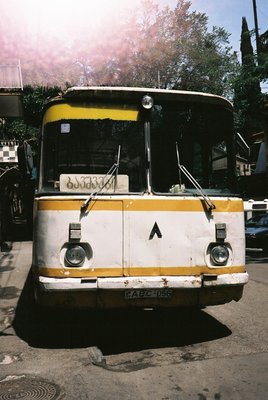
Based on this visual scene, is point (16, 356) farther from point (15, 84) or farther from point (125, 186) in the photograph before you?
point (15, 84)

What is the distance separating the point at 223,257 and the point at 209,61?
27280mm

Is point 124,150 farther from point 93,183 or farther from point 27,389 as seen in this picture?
point 27,389

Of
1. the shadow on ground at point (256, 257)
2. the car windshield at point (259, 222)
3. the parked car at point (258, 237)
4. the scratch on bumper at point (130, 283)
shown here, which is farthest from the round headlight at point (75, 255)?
the car windshield at point (259, 222)

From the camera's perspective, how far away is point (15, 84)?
12898 mm

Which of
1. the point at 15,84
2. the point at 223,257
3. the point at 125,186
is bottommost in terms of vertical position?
the point at 223,257

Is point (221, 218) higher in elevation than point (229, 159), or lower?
lower

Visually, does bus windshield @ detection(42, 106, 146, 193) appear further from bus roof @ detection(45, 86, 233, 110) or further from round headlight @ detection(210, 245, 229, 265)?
round headlight @ detection(210, 245, 229, 265)

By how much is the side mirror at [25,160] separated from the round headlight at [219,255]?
231cm

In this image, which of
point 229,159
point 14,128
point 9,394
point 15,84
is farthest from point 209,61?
point 9,394

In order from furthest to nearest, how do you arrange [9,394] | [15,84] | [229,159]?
[15,84] → [229,159] → [9,394]

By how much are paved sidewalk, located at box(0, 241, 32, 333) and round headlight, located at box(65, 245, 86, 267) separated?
2.12 m

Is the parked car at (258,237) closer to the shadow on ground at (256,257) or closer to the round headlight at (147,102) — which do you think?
the shadow on ground at (256,257)

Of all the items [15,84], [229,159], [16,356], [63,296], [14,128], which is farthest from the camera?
[14,128]

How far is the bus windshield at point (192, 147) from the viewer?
492 cm
